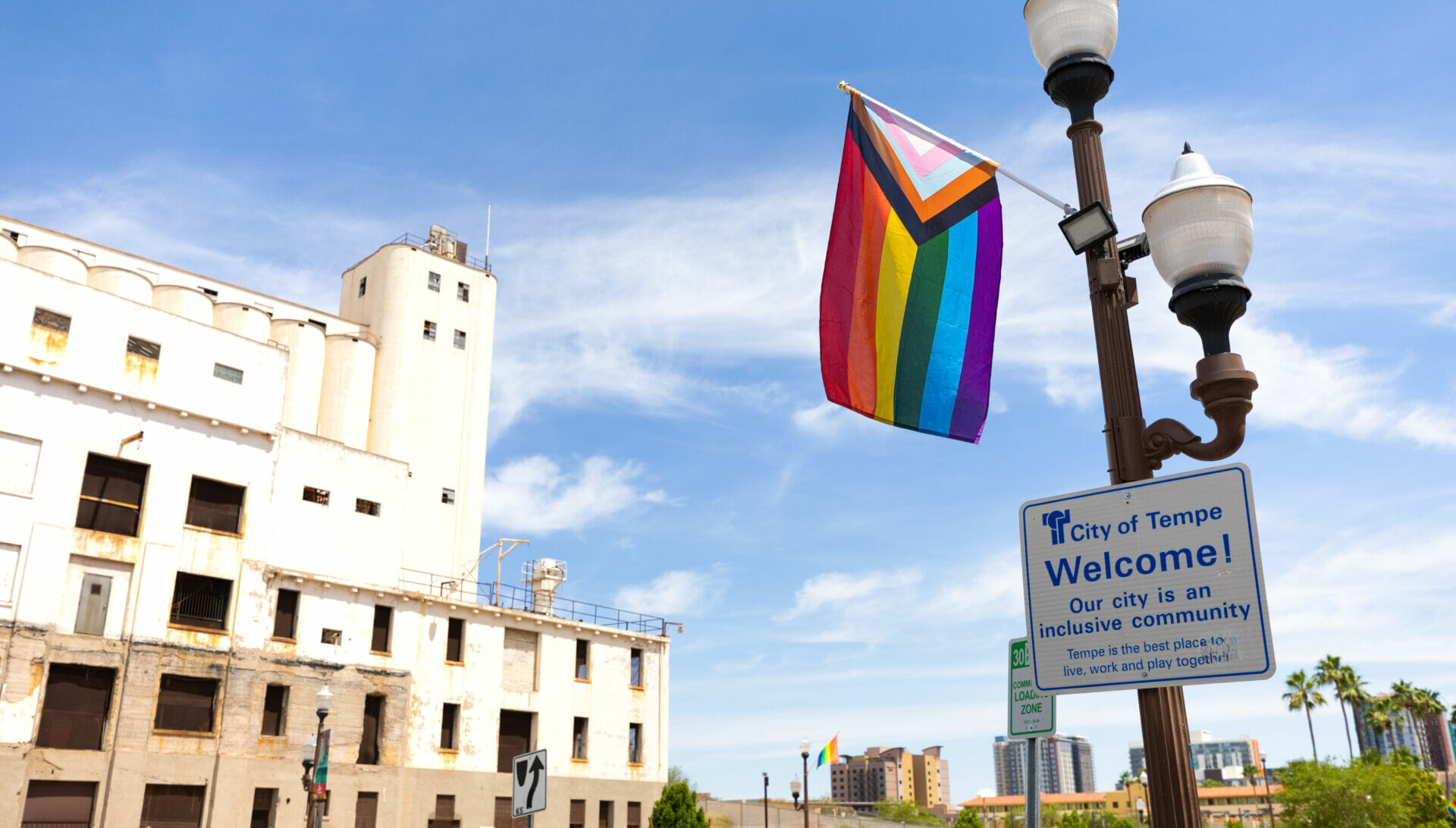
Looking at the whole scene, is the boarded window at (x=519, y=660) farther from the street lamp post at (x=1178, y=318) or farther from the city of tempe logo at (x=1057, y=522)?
the city of tempe logo at (x=1057, y=522)

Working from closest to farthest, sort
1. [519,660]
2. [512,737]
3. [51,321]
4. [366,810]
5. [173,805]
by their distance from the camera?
[173,805], [51,321], [366,810], [512,737], [519,660]

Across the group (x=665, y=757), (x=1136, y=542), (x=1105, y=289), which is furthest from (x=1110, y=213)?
(x=665, y=757)

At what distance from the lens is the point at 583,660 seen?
5044 cm

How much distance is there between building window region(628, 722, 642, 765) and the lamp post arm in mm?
47929

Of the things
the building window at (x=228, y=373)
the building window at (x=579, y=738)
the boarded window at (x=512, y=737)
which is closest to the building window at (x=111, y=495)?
the building window at (x=228, y=373)

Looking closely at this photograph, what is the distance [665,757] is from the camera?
5178 cm

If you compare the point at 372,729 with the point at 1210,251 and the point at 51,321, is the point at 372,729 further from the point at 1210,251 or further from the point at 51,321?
the point at 1210,251

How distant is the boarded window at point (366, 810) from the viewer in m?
40.2

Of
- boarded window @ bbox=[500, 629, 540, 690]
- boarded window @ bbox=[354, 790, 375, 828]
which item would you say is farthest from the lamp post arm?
boarded window @ bbox=[500, 629, 540, 690]

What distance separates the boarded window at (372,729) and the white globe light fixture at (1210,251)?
137 feet

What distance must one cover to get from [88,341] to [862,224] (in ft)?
122

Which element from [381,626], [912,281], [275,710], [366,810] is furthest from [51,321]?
[912,281]

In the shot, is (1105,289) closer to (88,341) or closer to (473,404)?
(88,341)

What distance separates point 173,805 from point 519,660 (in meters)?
15.7
